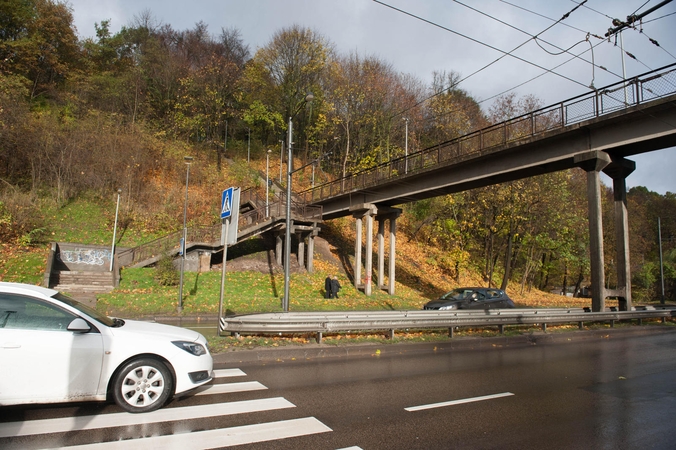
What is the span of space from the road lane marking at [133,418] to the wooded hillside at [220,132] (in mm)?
21766

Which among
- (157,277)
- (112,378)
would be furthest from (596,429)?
(157,277)

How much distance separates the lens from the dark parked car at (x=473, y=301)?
19.2m

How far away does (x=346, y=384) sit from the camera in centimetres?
750

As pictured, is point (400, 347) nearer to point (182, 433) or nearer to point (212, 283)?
point (182, 433)

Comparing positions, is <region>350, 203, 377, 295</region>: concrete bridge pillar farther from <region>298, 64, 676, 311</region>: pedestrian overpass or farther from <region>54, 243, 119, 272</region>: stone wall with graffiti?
<region>54, 243, 119, 272</region>: stone wall with graffiti

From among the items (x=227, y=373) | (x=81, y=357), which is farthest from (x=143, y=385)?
(x=227, y=373)

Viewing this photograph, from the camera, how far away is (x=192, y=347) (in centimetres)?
617

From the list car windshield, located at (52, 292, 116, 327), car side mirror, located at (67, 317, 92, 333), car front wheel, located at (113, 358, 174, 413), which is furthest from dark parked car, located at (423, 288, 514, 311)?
car side mirror, located at (67, 317, 92, 333)

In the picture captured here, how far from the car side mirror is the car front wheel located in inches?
28.0

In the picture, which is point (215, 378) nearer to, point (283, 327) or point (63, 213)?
point (283, 327)

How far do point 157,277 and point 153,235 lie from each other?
8.19 metres

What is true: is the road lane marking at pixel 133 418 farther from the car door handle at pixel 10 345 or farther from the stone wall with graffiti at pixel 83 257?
the stone wall with graffiti at pixel 83 257

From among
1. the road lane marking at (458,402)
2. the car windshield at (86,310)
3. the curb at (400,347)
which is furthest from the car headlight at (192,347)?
the road lane marking at (458,402)

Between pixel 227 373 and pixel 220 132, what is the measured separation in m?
49.7
